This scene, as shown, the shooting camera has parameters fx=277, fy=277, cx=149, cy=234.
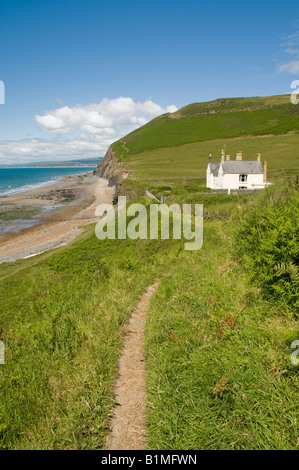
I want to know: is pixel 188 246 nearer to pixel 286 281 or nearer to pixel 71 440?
pixel 286 281

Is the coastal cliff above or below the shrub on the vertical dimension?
above

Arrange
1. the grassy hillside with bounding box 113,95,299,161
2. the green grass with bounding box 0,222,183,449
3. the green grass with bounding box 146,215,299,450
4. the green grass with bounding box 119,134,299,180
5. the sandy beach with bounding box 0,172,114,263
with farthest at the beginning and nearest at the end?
1. the grassy hillside with bounding box 113,95,299,161
2. the green grass with bounding box 119,134,299,180
3. the sandy beach with bounding box 0,172,114,263
4. the green grass with bounding box 0,222,183,449
5. the green grass with bounding box 146,215,299,450

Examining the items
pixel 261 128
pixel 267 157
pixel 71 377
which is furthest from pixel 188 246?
pixel 261 128

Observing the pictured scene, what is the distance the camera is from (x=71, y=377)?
4.48 meters

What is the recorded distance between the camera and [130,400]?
13.4 feet

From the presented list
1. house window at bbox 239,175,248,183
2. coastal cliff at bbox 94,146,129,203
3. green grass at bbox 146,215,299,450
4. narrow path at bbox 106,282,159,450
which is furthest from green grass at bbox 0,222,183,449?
coastal cliff at bbox 94,146,129,203

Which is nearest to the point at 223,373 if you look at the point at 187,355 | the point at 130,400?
the point at 187,355

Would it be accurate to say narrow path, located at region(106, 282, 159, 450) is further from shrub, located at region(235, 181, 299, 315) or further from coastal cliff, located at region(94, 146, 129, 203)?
coastal cliff, located at region(94, 146, 129, 203)

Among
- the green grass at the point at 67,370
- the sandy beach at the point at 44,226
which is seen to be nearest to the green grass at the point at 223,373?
the green grass at the point at 67,370

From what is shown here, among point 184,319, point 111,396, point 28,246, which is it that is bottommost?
point 28,246

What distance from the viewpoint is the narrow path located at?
135 inches

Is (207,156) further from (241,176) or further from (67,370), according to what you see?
(67,370)

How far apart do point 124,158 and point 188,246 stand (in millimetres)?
97826
